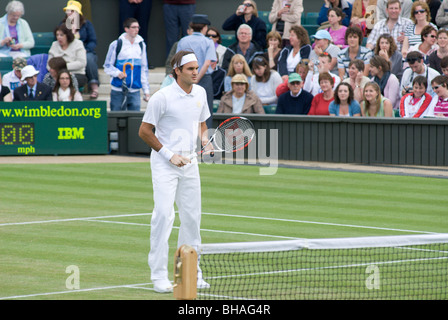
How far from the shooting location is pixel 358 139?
1667 cm

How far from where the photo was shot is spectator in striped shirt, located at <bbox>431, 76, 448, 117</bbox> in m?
16.1

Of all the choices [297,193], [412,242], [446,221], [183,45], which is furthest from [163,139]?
[183,45]

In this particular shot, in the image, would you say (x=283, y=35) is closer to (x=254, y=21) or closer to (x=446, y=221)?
(x=254, y=21)

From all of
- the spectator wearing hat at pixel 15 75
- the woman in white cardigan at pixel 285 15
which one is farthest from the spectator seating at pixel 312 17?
the spectator wearing hat at pixel 15 75

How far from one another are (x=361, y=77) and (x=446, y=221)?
6200mm

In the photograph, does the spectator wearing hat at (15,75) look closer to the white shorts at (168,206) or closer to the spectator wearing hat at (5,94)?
the spectator wearing hat at (5,94)

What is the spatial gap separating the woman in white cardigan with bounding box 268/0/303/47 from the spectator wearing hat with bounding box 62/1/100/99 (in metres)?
4.37

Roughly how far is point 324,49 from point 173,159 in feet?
38.3

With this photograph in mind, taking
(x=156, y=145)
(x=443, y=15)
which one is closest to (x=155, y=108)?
(x=156, y=145)

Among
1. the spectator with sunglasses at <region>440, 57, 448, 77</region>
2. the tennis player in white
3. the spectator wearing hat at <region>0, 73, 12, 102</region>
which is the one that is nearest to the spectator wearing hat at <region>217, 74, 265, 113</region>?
the spectator with sunglasses at <region>440, 57, 448, 77</region>

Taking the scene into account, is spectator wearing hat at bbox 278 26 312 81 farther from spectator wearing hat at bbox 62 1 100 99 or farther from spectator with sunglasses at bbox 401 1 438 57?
spectator wearing hat at bbox 62 1 100 99

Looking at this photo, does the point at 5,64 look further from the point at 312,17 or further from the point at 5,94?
the point at 312,17

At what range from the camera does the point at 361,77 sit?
17188 mm

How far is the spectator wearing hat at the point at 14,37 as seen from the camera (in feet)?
69.7
